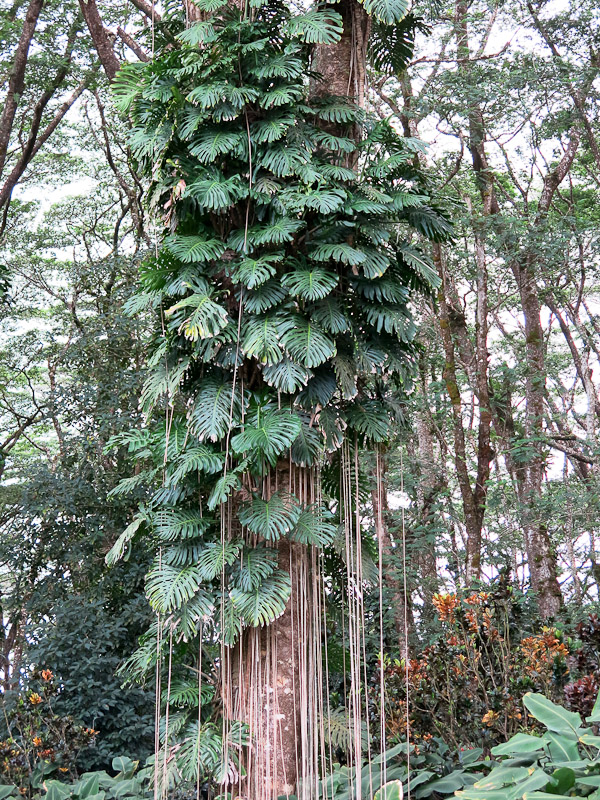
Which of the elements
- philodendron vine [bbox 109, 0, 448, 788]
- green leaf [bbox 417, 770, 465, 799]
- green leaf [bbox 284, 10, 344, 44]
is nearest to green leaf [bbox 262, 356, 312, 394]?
philodendron vine [bbox 109, 0, 448, 788]

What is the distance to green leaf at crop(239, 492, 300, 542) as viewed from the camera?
1.79 metres

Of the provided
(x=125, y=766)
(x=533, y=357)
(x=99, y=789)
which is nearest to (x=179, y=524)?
(x=99, y=789)

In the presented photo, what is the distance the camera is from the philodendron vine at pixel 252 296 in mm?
1822

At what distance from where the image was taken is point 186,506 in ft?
6.35

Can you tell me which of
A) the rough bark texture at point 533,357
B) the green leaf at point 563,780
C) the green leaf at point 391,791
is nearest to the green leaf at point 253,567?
the green leaf at point 391,791

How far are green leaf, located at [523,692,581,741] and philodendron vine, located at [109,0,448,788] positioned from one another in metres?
0.60

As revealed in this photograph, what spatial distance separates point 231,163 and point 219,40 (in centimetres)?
30

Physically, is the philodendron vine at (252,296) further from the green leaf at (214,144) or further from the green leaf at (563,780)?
the green leaf at (563,780)

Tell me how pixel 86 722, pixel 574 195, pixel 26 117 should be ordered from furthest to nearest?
pixel 574 195, pixel 26 117, pixel 86 722

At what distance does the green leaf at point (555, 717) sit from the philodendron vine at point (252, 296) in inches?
23.5

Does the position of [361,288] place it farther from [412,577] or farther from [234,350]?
[412,577]

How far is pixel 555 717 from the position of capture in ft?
5.48

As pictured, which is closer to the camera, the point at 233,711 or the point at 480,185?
the point at 233,711

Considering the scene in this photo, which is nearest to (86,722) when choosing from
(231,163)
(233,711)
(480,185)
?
(233,711)
